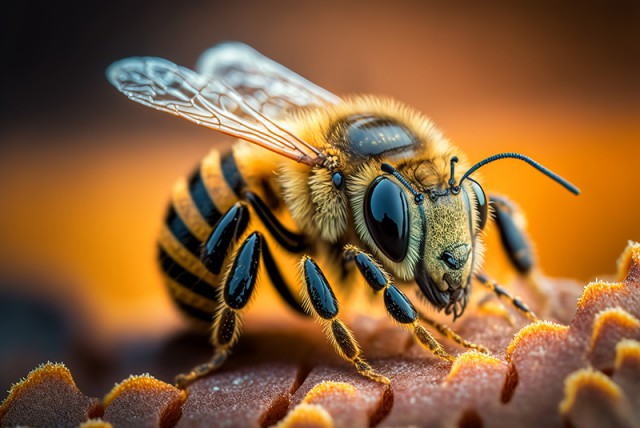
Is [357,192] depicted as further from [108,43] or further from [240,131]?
[108,43]

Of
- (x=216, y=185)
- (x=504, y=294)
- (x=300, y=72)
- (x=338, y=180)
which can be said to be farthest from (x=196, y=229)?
(x=300, y=72)

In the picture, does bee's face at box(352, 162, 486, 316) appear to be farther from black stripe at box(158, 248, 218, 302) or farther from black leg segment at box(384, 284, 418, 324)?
black stripe at box(158, 248, 218, 302)

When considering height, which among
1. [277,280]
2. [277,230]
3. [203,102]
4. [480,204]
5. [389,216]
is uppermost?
[480,204]

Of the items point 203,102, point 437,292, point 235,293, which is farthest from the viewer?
point 203,102

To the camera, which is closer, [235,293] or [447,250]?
[447,250]

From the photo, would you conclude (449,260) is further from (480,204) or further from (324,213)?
(324,213)

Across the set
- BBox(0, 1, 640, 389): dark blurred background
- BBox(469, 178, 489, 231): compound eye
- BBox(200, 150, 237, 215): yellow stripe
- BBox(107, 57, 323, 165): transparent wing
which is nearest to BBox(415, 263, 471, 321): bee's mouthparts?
BBox(469, 178, 489, 231): compound eye

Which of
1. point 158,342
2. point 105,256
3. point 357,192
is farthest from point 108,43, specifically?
point 357,192
